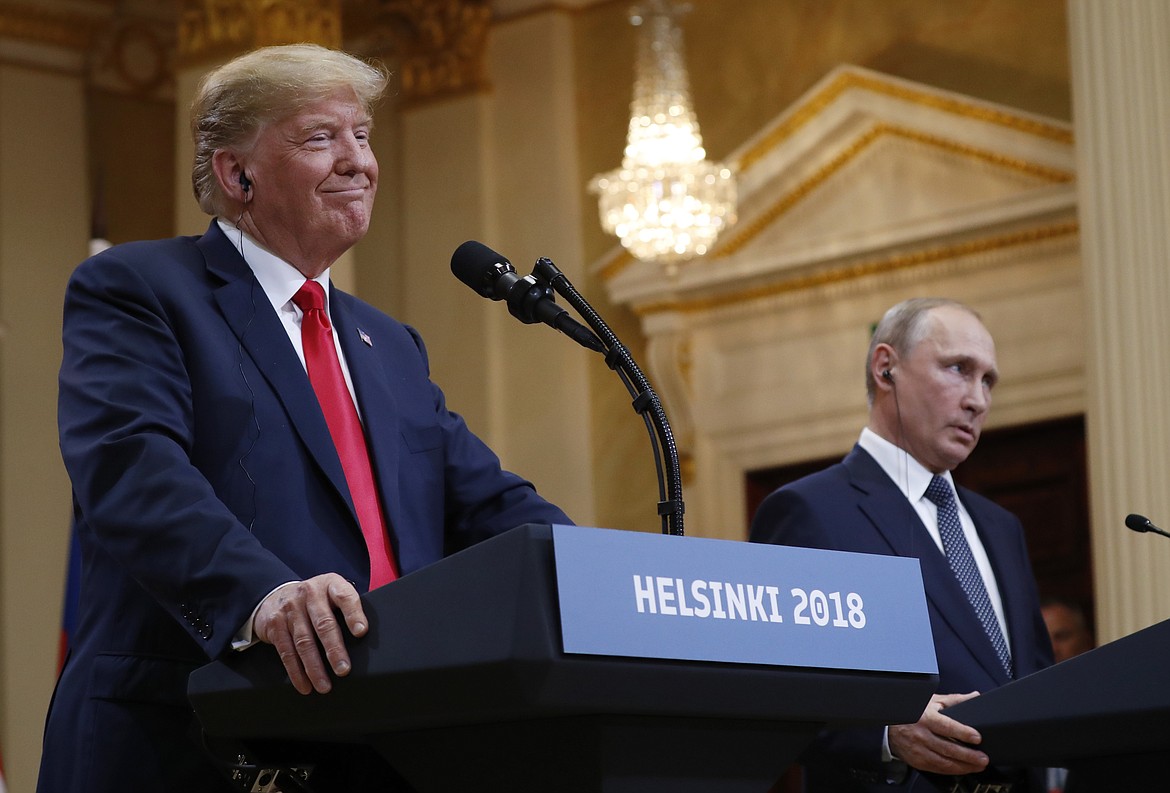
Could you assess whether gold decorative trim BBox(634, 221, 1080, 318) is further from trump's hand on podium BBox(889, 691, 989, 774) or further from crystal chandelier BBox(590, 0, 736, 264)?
trump's hand on podium BBox(889, 691, 989, 774)

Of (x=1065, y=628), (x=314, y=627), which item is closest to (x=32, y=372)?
(x=1065, y=628)

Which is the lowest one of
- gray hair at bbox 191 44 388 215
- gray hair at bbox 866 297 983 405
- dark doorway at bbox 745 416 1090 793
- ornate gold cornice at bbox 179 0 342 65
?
gray hair at bbox 191 44 388 215

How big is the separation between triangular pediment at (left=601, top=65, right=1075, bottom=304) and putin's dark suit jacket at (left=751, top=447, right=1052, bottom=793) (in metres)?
3.69

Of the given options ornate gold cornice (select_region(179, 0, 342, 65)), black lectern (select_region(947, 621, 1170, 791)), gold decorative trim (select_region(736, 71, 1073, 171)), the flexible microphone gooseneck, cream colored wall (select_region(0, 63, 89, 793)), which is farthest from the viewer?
cream colored wall (select_region(0, 63, 89, 793))

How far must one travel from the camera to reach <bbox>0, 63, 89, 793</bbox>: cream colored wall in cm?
928

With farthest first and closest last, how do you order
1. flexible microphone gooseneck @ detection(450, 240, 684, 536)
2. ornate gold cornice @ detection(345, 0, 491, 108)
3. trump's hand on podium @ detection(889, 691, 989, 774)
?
ornate gold cornice @ detection(345, 0, 491, 108), trump's hand on podium @ detection(889, 691, 989, 774), flexible microphone gooseneck @ detection(450, 240, 684, 536)

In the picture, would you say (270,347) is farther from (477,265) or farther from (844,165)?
(844,165)

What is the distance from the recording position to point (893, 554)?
3.64 meters

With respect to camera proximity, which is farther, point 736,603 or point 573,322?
point 573,322

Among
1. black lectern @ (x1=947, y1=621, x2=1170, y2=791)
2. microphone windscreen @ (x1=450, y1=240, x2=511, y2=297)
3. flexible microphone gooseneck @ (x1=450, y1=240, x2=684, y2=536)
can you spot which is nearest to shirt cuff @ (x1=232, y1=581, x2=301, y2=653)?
flexible microphone gooseneck @ (x1=450, y1=240, x2=684, y2=536)

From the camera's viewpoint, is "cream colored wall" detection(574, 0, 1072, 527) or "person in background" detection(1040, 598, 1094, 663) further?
"cream colored wall" detection(574, 0, 1072, 527)

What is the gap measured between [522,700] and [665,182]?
5.91 m

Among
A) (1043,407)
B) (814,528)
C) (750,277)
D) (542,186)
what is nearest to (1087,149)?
(1043,407)

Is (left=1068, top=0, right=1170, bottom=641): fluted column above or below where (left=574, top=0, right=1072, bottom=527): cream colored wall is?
below
